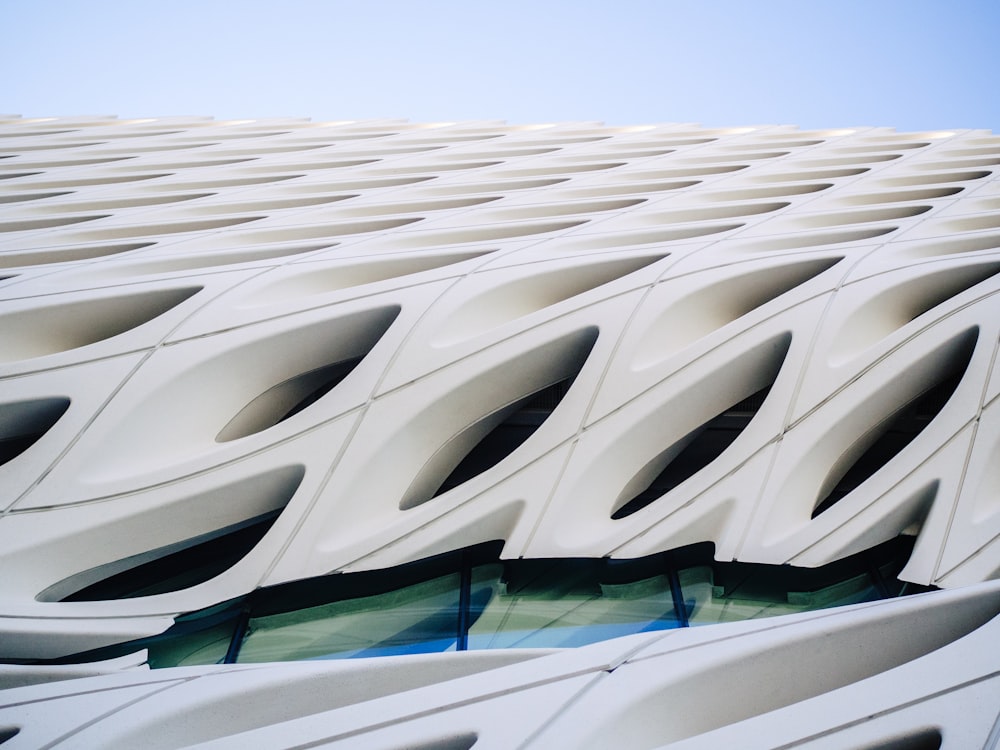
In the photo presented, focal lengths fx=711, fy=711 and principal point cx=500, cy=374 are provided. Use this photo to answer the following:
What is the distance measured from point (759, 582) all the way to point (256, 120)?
2853 cm

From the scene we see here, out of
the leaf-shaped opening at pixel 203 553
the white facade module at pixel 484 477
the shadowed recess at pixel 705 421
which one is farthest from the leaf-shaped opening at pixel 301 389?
the shadowed recess at pixel 705 421

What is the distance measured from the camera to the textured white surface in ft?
24.8

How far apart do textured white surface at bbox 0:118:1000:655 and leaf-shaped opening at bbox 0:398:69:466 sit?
0.04 meters

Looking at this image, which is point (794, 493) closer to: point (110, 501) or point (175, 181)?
point (110, 501)

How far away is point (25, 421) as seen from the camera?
27.0ft

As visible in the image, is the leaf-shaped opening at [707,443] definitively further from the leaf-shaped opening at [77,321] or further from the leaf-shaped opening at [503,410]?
the leaf-shaped opening at [77,321]

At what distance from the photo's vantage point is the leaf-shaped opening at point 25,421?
805 centimetres

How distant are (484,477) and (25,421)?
5.36m

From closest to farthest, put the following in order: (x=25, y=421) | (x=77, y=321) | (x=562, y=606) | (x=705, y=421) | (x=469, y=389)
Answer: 1. (x=562, y=606)
2. (x=25, y=421)
3. (x=469, y=389)
4. (x=705, y=421)
5. (x=77, y=321)

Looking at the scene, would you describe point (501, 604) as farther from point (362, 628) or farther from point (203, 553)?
point (203, 553)

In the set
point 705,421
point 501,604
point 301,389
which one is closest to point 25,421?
point 301,389

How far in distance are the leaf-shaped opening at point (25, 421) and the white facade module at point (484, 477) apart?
0.03 meters

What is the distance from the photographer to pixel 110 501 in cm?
758

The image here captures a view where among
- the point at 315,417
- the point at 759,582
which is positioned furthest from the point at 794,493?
the point at 315,417
